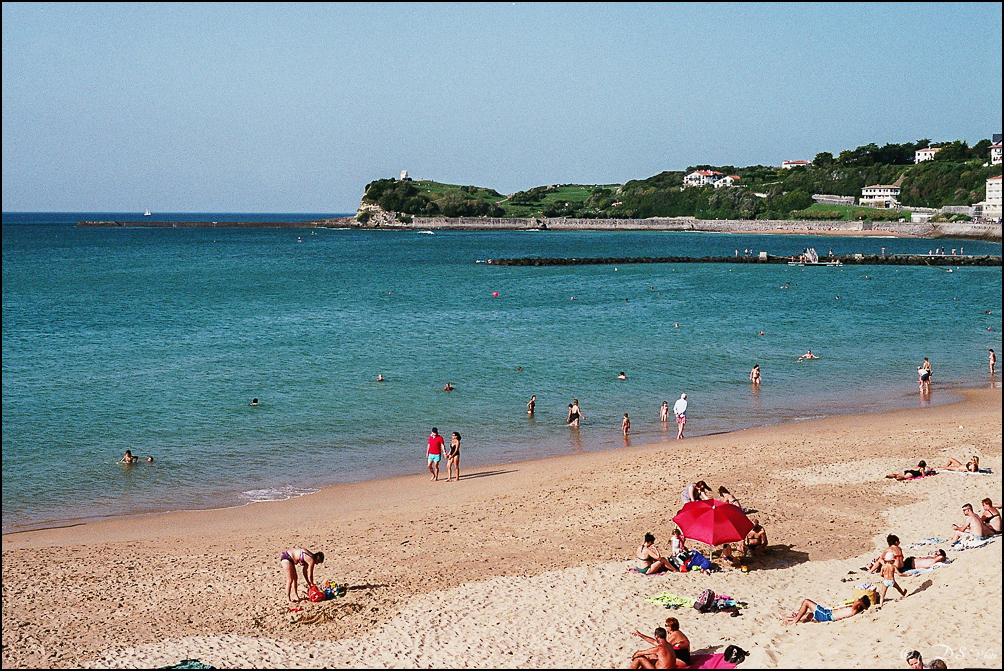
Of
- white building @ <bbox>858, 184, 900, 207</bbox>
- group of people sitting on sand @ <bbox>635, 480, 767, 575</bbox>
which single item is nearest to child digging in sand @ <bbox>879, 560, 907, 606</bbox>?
group of people sitting on sand @ <bbox>635, 480, 767, 575</bbox>

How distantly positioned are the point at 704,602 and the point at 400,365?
24081 millimetres

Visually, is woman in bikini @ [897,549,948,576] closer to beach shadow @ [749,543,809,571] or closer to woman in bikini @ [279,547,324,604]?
beach shadow @ [749,543,809,571]

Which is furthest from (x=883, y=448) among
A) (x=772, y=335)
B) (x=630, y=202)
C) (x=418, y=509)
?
(x=630, y=202)

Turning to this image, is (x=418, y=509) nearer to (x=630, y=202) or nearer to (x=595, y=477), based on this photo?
(x=595, y=477)

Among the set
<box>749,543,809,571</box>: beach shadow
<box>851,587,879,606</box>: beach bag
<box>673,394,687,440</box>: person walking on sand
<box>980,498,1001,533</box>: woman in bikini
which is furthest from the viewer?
<box>673,394,687,440</box>: person walking on sand

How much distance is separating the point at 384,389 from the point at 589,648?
2016 centimetres

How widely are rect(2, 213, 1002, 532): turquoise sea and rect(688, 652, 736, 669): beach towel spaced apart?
11388 millimetres

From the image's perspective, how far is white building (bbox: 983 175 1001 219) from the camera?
404ft

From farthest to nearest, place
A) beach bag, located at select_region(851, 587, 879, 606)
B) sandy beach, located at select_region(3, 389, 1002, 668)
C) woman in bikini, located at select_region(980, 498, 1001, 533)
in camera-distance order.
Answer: woman in bikini, located at select_region(980, 498, 1001, 533) → beach bag, located at select_region(851, 587, 879, 606) → sandy beach, located at select_region(3, 389, 1002, 668)

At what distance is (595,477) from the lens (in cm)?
1891

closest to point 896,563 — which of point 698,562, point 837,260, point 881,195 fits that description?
point 698,562

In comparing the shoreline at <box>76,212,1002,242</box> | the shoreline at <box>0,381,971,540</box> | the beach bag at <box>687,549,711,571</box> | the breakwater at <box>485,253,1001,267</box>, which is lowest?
the shoreline at <box>0,381,971,540</box>

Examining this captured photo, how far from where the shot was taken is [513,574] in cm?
1327

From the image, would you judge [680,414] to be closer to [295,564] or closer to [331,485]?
[331,485]
